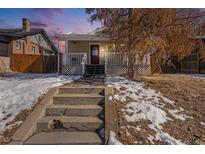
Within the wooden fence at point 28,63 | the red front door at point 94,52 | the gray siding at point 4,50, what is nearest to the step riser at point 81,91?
the red front door at point 94,52

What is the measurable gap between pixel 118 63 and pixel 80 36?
4.83 meters

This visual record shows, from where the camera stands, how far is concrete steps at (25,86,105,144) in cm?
427

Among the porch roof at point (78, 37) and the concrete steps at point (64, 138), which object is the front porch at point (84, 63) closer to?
the porch roof at point (78, 37)

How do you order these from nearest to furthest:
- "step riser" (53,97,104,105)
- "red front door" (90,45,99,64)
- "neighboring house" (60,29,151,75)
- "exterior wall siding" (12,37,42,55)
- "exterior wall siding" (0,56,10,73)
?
"step riser" (53,97,104,105) < "neighboring house" (60,29,151,75) < "red front door" (90,45,99,64) < "exterior wall siding" (0,56,10,73) < "exterior wall siding" (12,37,42,55)

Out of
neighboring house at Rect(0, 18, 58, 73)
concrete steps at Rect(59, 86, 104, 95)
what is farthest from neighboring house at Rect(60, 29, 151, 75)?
neighboring house at Rect(0, 18, 58, 73)

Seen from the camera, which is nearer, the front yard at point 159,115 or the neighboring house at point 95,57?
the front yard at point 159,115

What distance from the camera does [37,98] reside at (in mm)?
5746

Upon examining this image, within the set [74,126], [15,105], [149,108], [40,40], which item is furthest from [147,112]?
[40,40]

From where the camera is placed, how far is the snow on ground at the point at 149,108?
14.6 feet

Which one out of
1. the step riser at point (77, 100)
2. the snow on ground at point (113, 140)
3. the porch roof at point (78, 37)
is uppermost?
the porch roof at point (78, 37)

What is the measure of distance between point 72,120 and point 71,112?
1.31 ft

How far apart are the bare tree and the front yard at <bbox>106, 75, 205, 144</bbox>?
75.5 inches

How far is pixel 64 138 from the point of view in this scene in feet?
14.0

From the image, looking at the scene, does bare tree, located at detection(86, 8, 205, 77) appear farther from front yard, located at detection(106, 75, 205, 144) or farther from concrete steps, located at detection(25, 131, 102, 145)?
concrete steps, located at detection(25, 131, 102, 145)
